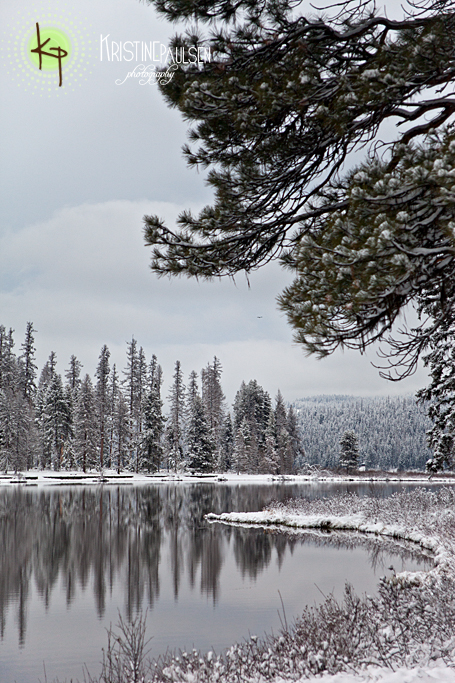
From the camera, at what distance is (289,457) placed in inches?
2913

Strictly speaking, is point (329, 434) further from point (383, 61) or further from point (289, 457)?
point (383, 61)

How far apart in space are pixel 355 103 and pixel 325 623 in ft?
22.5

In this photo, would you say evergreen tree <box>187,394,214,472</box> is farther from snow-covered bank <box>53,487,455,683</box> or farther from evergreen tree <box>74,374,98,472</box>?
snow-covered bank <box>53,487,455,683</box>

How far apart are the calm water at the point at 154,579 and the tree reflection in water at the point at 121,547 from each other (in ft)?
0.13

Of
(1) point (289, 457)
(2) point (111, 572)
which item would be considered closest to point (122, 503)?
(2) point (111, 572)

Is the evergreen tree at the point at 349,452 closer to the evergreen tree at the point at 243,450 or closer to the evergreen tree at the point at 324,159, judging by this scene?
the evergreen tree at the point at 243,450

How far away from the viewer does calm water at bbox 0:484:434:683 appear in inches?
392

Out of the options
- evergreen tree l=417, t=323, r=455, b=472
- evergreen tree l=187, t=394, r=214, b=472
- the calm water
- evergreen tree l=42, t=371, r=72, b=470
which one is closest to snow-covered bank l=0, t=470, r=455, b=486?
evergreen tree l=187, t=394, r=214, b=472

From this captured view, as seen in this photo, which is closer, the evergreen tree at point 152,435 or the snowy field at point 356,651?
the snowy field at point 356,651

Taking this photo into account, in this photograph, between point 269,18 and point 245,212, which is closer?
point 269,18

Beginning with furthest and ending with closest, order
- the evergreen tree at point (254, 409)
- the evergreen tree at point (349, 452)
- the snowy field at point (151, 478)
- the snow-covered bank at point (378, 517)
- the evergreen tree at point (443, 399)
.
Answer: the evergreen tree at point (349, 452) < the evergreen tree at point (254, 409) < the snowy field at point (151, 478) < the evergreen tree at point (443, 399) < the snow-covered bank at point (378, 517)

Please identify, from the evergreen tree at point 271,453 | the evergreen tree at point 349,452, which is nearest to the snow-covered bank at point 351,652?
the evergreen tree at point 271,453

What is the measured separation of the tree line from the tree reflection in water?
24503 millimetres

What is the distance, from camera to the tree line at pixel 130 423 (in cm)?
5734
